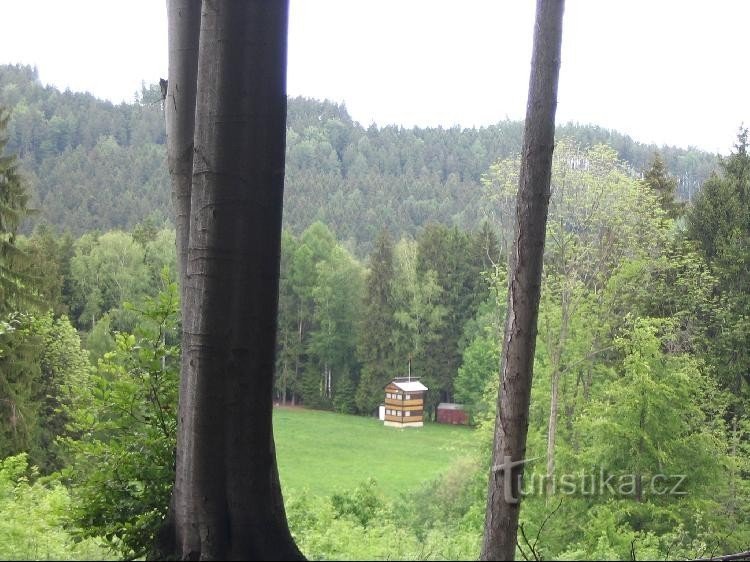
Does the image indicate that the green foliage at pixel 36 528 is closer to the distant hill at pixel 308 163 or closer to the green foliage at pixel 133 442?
the green foliage at pixel 133 442

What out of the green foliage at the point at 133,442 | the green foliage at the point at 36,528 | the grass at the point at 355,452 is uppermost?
the green foliage at the point at 133,442

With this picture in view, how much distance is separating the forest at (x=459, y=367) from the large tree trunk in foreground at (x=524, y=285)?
338mm

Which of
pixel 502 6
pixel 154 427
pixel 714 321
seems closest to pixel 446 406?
pixel 714 321

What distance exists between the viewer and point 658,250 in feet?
57.2

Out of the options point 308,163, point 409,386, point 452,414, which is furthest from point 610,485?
point 308,163

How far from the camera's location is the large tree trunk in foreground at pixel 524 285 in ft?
14.2

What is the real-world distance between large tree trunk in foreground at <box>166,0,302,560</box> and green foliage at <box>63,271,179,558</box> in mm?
645

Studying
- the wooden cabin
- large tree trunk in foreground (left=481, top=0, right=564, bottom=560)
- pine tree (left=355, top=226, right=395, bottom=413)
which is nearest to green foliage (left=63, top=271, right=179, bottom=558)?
large tree trunk in foreground (left=481, top=0, right=564, bottom=560)

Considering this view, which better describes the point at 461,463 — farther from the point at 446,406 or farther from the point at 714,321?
the point at 446,406

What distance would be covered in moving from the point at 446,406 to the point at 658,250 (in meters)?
25.2

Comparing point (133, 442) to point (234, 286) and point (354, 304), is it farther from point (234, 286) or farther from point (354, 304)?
point (354, 304)

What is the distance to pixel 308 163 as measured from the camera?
314 feet

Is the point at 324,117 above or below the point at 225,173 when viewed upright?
above

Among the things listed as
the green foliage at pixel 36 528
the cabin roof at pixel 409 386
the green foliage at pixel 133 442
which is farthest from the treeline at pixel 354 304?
the green foliage at pixel 133 442
